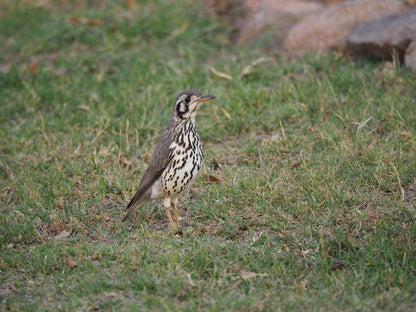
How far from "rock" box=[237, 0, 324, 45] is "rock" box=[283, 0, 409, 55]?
18.6 inches

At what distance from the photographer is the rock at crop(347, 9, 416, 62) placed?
384 inches

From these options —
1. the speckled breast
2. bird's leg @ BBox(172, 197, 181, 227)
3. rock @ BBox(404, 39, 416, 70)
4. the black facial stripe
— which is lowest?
bird's leg @ BBox(172, 197, 181, 227)

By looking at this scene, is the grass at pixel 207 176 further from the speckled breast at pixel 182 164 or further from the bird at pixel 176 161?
the speckled breast at pixel 182 164

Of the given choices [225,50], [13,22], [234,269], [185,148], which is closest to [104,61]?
[225,50]

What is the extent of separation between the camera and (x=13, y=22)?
44.0 feet

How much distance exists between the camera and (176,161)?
6625mm

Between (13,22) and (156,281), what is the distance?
375 inches

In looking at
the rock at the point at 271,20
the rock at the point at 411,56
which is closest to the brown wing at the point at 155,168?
the rock at the point at 411,56

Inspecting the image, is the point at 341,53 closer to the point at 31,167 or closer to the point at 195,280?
the point at 31,167

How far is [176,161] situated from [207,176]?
4.03 ft

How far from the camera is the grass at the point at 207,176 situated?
218 inches

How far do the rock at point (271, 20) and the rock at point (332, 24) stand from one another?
0.47 metres

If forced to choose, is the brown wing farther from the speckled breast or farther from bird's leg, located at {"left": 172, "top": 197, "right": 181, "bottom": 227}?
bird's leg, located at {"left": 172, "top": 197, "right": 181, "bottom": 227}

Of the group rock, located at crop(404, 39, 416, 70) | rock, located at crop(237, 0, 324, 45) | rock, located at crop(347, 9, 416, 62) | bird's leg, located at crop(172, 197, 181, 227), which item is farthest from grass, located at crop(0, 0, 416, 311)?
rock, located at crop(237, 0, 324, 45)
